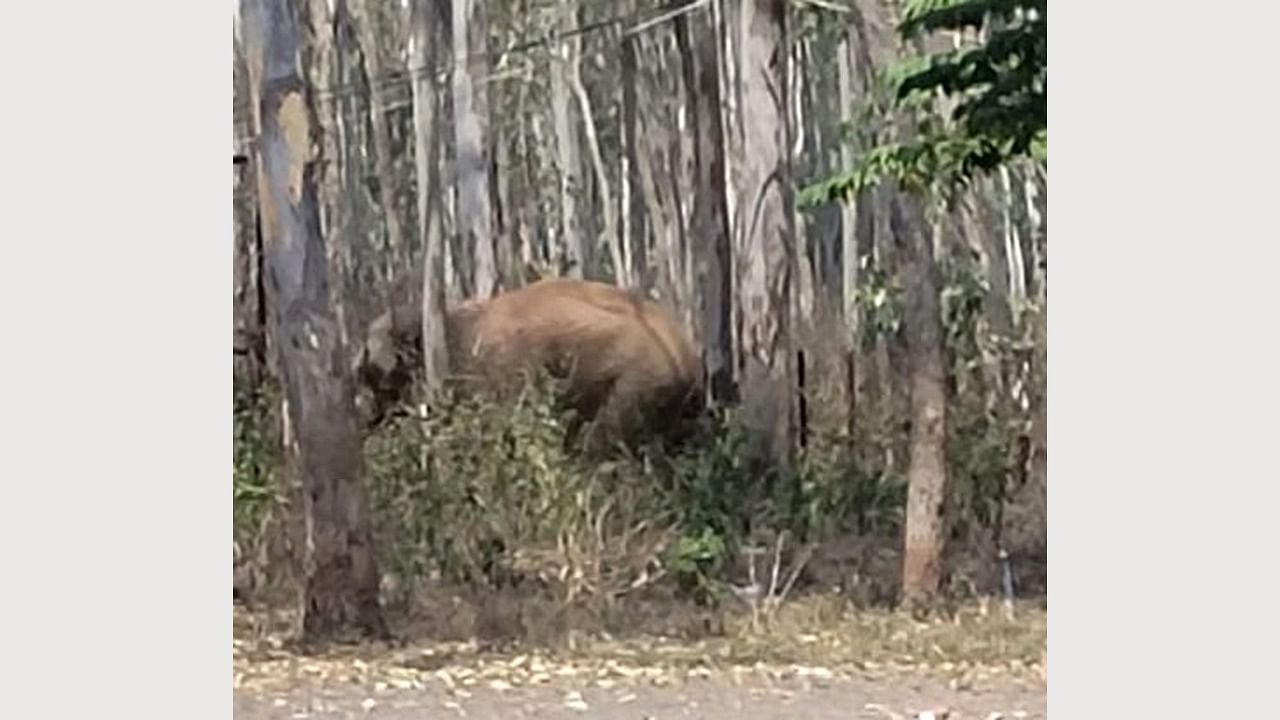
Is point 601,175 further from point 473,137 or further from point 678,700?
point 678,700

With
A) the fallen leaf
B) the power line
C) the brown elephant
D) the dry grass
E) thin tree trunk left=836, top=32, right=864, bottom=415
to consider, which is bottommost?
the fallen leaf

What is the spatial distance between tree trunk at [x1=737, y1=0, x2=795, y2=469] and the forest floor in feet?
0.58

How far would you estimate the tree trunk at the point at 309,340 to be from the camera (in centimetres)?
198

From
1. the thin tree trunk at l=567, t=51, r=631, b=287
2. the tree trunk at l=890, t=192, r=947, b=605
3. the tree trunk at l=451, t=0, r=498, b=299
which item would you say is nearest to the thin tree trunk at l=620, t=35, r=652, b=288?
the thin tree trunk at l=567, t=51, r=631, b=287

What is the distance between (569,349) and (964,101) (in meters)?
0.42

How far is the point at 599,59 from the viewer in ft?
6.56

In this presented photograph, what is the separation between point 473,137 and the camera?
78.4 inches

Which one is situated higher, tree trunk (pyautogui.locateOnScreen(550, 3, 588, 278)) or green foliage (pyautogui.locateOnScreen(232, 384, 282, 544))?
tree trunk (pyautogui.locateOnScreen(550, 3, 588, 278))

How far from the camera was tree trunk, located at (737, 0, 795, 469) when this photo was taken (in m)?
2.00
